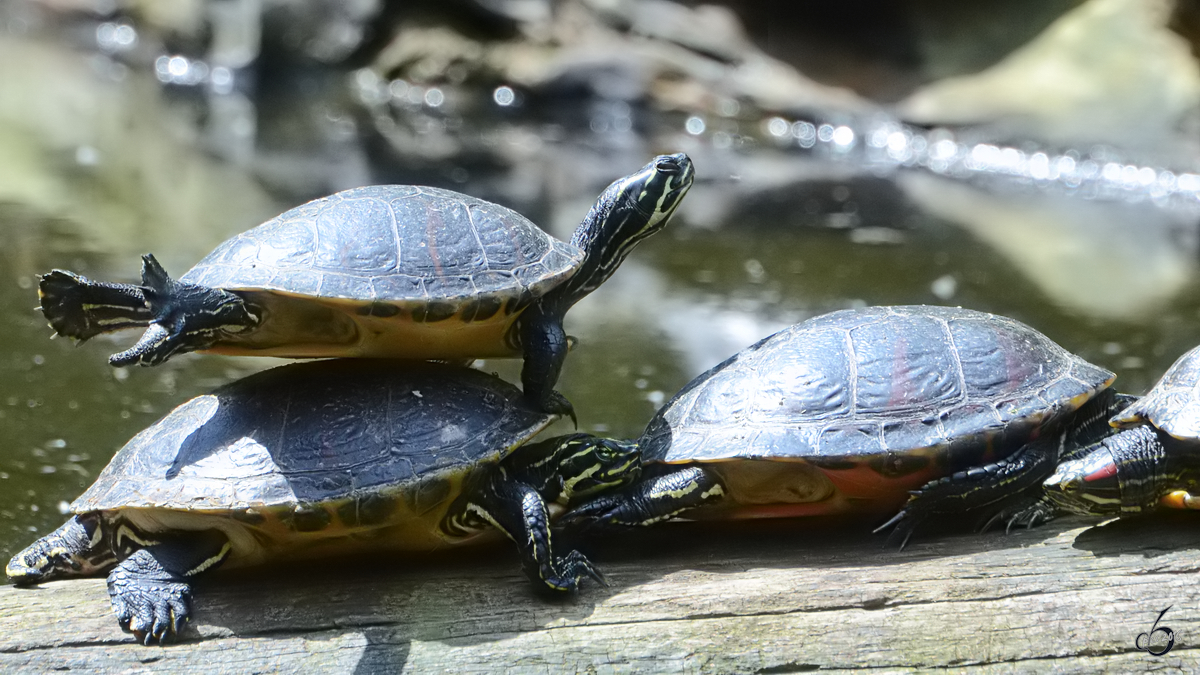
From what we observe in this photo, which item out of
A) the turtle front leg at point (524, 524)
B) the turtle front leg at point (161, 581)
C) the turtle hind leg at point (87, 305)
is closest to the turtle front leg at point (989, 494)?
the turtle front leg at point (524, 524)

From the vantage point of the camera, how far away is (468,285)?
255 cm

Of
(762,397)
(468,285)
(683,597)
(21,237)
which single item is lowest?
(21,237)

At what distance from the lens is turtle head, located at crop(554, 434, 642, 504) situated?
→ 264 cm

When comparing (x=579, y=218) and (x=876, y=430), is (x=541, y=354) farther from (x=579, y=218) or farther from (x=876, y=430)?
(x=579, y=218)

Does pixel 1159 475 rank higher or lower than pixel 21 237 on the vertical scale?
higher

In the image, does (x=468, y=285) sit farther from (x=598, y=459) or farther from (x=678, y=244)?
(x=678, y=244)

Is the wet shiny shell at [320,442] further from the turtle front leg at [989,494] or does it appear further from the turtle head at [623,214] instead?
the turtle front leg at [989,494]

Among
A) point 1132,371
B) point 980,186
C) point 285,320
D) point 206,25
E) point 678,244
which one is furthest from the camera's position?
point 206,25

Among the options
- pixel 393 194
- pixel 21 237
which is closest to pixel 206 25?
pixel 21 237

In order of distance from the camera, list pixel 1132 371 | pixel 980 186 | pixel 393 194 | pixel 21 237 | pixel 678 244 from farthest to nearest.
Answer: pixel 980 186
pixel 678 244
pixel 21 237
pixel 1132 371
pixel 393 194

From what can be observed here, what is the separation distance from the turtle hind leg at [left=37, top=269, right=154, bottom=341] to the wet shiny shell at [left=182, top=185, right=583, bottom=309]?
0.18 m

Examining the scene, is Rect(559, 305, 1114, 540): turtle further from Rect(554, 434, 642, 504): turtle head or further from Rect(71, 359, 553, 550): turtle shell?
Rect(71, 359, 553, 550): turtle shell

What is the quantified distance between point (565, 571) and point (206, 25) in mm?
14941

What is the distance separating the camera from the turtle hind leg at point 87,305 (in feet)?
7.23
